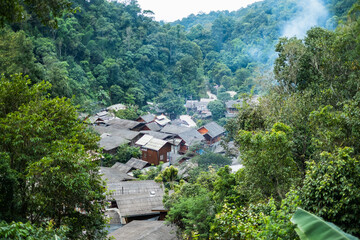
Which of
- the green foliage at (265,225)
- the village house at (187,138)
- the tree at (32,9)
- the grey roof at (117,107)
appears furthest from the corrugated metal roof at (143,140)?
the green foliage at (265,225)

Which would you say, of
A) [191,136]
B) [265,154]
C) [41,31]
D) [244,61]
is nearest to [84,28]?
[41,31]

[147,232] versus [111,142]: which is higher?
[111,142]

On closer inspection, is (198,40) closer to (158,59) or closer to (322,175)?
(158,59)

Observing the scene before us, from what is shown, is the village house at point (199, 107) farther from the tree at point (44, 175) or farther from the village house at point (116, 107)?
the tree at point (44, 175)

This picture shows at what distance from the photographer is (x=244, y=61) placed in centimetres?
6397

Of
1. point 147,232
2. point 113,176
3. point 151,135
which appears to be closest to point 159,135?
point 151,135

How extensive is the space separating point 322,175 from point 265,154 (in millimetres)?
2215

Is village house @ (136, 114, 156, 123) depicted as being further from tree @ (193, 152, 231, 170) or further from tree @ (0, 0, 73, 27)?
tree @ (0, 0, 73, 27)

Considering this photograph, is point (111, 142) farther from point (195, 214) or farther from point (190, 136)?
point (195, 214)

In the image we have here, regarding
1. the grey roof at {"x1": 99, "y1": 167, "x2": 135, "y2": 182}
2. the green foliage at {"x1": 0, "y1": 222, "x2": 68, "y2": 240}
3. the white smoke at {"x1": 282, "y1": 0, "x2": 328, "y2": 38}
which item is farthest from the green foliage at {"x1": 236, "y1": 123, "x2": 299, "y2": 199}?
the white smoke at {"x1": 282, "y1": 0, "x2": 328, "y2": 38}

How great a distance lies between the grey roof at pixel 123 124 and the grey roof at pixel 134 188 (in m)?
15.5

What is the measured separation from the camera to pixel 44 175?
6.01m

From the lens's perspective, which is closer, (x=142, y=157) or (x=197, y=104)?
(x=142, y=157)

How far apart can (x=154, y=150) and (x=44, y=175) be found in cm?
1926
